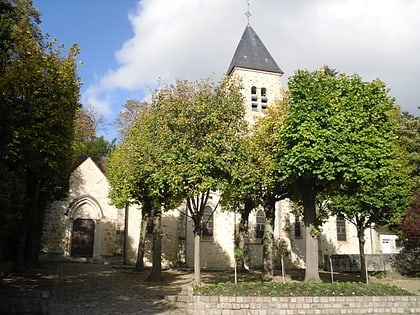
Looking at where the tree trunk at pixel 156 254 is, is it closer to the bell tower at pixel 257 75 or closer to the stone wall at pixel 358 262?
the stone wall at pixel 358 262

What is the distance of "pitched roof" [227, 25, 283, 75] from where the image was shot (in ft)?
115

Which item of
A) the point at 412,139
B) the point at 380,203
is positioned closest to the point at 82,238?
the point at 380,203

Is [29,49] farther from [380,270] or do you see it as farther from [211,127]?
[380,270]

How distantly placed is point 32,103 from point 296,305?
11027 mm

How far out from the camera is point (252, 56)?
36.2 metres

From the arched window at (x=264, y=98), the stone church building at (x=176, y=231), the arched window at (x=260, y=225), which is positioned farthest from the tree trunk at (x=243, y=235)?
the arched window at (x=264, y=98)

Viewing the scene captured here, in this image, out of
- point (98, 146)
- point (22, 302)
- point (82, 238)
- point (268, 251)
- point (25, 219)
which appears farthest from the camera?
point (98, 146)

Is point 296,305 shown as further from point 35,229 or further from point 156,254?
point 35,229

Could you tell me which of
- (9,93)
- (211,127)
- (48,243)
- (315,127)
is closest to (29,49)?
(9,93)

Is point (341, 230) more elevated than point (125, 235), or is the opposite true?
point (341, 230)

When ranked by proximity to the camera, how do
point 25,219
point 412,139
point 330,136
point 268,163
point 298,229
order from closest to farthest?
point 330,136 → point 268,163 → point 25,219 → point 412,139 → point 298,229

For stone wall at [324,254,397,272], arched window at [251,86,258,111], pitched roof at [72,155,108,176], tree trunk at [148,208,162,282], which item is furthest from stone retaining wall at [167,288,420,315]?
arched window at [251,86,258,111]

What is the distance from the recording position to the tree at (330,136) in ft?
48.7

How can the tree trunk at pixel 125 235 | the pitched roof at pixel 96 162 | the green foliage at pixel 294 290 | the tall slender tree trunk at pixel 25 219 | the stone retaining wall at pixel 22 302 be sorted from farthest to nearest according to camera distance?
1. the pitched roof at pixel 96 162
2. the tree trunk at pixel 125 235
3. the tall slender tree trunk at pixel 25 219
4. the green foliage at pixel 294 290
5. the stone retaining wall at pixel 22 302
